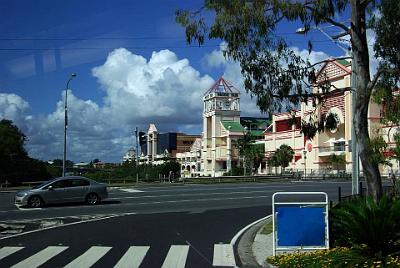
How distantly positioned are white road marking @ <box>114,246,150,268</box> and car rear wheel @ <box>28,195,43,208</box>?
14217 mm

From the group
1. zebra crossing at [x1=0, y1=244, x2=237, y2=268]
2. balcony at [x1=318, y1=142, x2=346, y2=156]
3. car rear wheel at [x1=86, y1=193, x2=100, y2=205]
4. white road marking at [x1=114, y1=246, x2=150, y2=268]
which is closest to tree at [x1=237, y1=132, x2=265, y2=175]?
balcony at [x1=318, y1=142, x2=346, y2=156]

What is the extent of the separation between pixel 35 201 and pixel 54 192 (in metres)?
0.95

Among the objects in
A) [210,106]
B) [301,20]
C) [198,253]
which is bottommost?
[198,253]

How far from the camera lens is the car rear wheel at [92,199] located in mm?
27703

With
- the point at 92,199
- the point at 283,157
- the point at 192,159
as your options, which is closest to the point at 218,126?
the point at 192,159

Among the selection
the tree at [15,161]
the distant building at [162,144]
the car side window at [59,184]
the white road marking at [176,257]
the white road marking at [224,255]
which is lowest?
the white road marking at [224,255]

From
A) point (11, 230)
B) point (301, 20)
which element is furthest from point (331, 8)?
point (11, 230)

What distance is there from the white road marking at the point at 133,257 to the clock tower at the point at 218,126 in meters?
122

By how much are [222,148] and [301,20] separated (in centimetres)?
12894

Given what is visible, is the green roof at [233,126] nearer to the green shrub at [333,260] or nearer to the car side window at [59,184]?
the car side window at [59,184]

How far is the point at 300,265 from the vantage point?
9.95 metres

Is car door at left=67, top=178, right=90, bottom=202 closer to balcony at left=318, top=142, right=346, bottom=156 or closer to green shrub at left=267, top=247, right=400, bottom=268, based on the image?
green shrub at left=267, top=247, right=400, bottom=268

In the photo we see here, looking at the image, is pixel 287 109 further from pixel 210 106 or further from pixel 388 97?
pixel 210 106

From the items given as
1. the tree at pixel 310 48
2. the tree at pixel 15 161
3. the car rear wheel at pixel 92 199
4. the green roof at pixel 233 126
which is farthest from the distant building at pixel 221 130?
the tree at pixel 310 48
